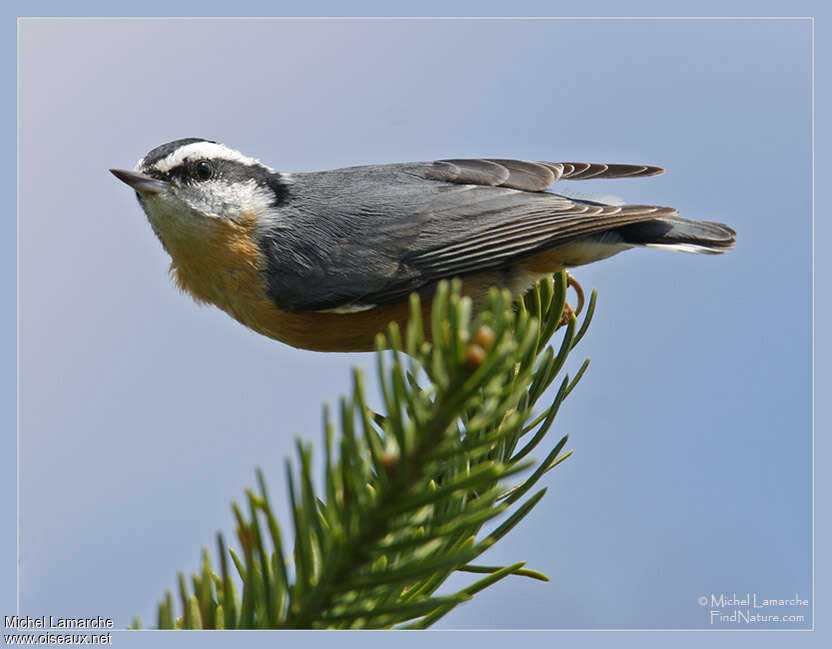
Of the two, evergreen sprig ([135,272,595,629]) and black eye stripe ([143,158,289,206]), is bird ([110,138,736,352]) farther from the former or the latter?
evergreen sprig ([135,272,595,629])

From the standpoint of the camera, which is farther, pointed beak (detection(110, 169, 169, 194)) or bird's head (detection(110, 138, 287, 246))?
bird's head (detection(110, 138, 287, 246))

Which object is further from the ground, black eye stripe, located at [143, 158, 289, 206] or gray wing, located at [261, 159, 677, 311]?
black eye stripe, located at [143, 158, 289, 206]

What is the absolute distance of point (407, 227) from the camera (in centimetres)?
335

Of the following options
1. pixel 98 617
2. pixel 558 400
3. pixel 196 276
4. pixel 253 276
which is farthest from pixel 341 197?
pixel 98 617

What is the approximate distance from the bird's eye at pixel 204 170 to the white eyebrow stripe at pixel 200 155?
28 mm

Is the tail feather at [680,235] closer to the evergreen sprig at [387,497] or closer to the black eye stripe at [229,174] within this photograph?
the black eye stripe at [229,174]

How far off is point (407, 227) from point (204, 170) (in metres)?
0.87

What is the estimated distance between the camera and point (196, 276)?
3.58 m

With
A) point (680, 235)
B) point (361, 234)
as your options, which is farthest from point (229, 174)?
point (680, 235)

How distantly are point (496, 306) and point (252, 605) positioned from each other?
2.04 feet

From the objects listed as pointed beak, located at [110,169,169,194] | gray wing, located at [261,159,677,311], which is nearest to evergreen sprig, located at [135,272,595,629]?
gray wing, located at [261,159,677,311]

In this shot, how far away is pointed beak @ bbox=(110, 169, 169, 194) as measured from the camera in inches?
125

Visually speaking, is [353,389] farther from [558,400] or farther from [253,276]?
[253,276]

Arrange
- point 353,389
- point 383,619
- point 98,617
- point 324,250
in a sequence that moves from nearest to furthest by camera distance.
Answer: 1. point 353,389
2. point 383,619
3. point 98,617
4. point 324,250
